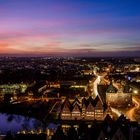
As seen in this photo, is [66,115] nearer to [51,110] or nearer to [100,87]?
[51,110]

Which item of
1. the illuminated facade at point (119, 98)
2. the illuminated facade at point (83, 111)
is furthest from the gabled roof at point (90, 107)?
the illuminated facade at point (119, 98)

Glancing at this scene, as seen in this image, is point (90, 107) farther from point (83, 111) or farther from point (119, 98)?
point (119, 98)

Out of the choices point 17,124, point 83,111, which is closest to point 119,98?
point 83,111

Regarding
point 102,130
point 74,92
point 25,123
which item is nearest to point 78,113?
point 25,123

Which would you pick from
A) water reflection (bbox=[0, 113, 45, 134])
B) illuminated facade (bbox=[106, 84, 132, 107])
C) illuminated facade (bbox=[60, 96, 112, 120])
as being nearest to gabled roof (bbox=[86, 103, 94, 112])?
illuminated facade (bbox=[60, 96, 112, 120])

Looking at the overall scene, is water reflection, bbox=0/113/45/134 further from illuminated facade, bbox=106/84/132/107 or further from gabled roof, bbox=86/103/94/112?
illuminated facade, bbox=106/84/132/107

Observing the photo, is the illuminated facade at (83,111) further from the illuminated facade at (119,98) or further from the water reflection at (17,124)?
the illuminated facade at (119,98)
